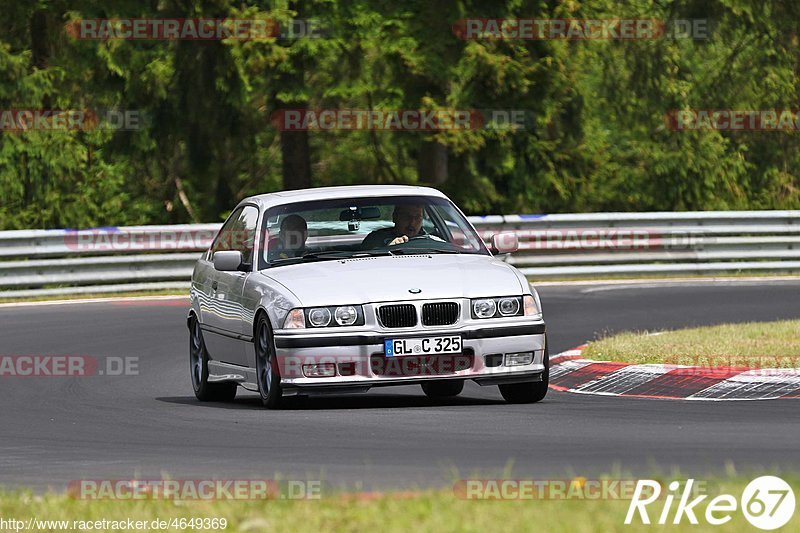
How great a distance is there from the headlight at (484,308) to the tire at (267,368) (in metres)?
1.37

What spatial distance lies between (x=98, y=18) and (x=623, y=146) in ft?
59.3

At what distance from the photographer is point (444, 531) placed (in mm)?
6188

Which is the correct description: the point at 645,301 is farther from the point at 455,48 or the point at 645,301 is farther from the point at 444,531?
the point at 444,531

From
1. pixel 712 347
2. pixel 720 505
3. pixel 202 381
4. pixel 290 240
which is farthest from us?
pixel 712 347

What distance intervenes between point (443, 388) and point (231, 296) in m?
1.76

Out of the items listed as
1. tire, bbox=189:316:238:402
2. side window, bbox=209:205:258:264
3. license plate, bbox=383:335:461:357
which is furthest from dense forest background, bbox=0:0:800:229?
license plate, bbox=383:335:461:357

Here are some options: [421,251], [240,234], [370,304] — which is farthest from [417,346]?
[240,234]

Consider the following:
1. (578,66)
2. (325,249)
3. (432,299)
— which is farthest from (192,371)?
(578,66)

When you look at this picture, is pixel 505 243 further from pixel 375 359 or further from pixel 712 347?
pixel 712 347

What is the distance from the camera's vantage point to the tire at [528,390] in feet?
38.6

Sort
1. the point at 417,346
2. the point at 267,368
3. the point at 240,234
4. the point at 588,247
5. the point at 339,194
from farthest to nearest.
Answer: the point at 588,247
the point at 240,234
the point at 339,194
the point at 267,368
the point at 417,346

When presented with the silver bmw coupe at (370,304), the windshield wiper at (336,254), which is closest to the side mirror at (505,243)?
the silver bmw coupe at (370,304)

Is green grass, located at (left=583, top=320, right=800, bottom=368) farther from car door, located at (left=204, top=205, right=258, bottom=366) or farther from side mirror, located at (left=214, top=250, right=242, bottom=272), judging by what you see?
side mirror, located at (left=214, top=250, right=242, bottom=272)

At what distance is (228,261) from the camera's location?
12414mm
